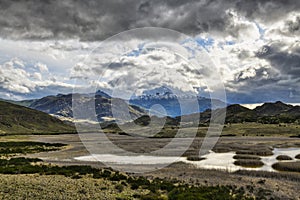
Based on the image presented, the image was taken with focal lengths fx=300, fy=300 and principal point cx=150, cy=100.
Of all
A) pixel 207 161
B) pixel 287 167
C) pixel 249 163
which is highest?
pixel 207 161

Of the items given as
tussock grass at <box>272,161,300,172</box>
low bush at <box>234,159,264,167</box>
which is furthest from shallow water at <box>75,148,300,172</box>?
tussock grass at <box>272,161,300,172</box>

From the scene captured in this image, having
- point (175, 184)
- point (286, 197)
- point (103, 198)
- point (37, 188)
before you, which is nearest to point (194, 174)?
point (175, 184)

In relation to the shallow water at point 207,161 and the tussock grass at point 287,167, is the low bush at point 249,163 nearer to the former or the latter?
the shallow water at point 207,161

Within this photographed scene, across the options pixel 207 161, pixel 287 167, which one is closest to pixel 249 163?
pixel 287 167

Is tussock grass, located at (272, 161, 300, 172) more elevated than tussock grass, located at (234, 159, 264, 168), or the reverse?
tussock grass, located at (234, 159, 264, 168)

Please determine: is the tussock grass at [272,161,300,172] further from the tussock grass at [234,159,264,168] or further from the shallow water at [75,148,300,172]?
the tussock grass at [234,159,264,168]

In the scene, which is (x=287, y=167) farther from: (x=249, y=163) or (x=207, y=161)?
(x=207, y=161)

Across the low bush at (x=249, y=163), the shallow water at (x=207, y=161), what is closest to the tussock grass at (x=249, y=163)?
the low bush at (x=249, y=163)

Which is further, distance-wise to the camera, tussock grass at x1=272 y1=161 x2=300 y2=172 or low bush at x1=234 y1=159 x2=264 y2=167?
low bush at x1=234 y1=159 x2=264 y2=167

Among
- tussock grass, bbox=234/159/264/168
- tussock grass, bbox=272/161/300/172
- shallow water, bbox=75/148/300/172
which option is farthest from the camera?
tussock grass, bbox=234/159/264/168

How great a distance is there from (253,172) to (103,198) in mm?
26911

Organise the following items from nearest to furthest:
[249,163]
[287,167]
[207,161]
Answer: [287,167] → [249,163] → [207,161]

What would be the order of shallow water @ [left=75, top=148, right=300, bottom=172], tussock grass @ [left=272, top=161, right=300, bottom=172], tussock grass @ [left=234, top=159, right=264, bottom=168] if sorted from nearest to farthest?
tussock grass @ [left=272, top=161, right=300, bottom=172]
shallow water @ [left=75, top=148, right=300, bottom=172]
tussock grass @ [left=234, top=159, right=264, bottom=168]

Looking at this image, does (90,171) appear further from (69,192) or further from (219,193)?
(219,193)
